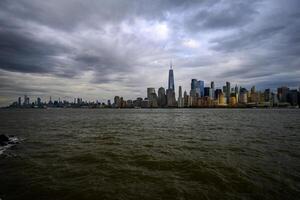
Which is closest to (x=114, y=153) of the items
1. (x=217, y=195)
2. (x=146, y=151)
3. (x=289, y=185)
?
(x=146, y=151)

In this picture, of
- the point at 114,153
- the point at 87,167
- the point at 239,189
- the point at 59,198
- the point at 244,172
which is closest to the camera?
the point at 59,198

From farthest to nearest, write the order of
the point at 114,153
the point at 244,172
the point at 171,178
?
1. the point at 114,153
2. the point at 244,172
3. the point at 171,178

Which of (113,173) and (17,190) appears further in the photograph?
(113,173)

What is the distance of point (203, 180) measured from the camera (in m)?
10.7

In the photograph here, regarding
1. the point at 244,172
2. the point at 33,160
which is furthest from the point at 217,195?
the point at 33,160

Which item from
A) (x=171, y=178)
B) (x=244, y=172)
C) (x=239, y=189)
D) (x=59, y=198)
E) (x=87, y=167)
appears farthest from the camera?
(x=87, y=167)

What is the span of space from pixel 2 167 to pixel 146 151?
35.5 ft

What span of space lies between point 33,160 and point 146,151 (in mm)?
9215

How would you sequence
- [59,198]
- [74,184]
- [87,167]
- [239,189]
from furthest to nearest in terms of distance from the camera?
[87,167] → [74,184] → [239,189] → [59,198]

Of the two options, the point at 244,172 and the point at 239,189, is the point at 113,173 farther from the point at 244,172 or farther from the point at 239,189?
the point at 244,172

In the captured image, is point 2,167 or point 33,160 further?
A: point 33,160

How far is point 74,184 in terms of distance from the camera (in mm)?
10180

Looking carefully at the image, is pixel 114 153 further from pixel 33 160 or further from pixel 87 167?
pixel 33 160

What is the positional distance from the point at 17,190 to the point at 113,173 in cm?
492
